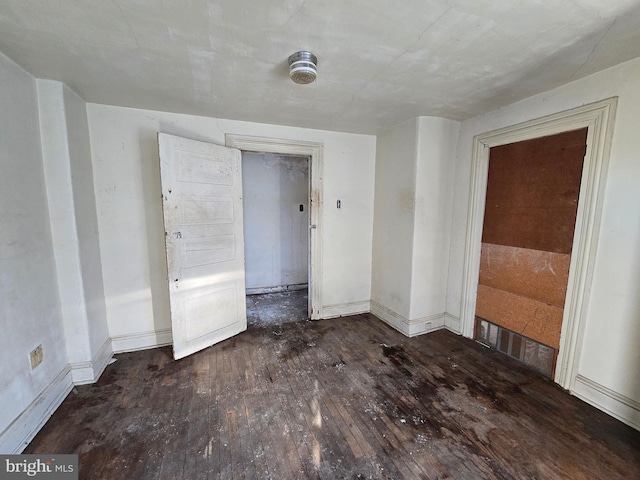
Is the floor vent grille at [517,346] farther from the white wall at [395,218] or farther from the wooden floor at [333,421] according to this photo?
the white wall at [395,218]

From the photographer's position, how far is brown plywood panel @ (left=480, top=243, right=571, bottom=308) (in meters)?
2.17

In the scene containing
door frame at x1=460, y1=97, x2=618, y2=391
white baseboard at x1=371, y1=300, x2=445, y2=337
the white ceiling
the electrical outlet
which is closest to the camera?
the white ceiling

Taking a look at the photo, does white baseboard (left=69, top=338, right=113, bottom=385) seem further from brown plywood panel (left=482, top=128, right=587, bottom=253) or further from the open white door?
brown plywood panel (left=482, top=128, right=587, bottom=253)

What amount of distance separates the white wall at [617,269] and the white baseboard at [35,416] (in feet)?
12.1

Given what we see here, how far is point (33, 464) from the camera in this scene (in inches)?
59.3

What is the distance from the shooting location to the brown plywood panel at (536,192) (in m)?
2.09

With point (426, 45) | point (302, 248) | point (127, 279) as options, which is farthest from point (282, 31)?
point (302, 248)

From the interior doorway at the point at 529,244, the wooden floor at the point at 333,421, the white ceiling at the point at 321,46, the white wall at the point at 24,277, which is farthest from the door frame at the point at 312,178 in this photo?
the interior doorway at the point at 529,244

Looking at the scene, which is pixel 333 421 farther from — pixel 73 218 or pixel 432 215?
pixel 73 218

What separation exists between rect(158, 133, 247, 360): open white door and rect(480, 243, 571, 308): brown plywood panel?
2.57 metres

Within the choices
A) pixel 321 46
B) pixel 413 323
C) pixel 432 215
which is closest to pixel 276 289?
pixel 413 323

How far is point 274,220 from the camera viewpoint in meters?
4.56

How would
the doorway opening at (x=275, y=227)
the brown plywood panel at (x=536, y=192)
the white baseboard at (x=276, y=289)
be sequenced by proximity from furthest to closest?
the white baseboard at (x=276, y=289)
the doorway opening at (x=275, y=227)
the brown plywood panel at (x=536, y=192)

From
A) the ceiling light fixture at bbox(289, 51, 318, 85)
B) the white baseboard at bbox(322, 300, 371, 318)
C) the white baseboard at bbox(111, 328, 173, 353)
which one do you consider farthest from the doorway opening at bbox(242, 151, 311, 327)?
the ceiling light fixture at bbox(289, 51, 318, 85)
